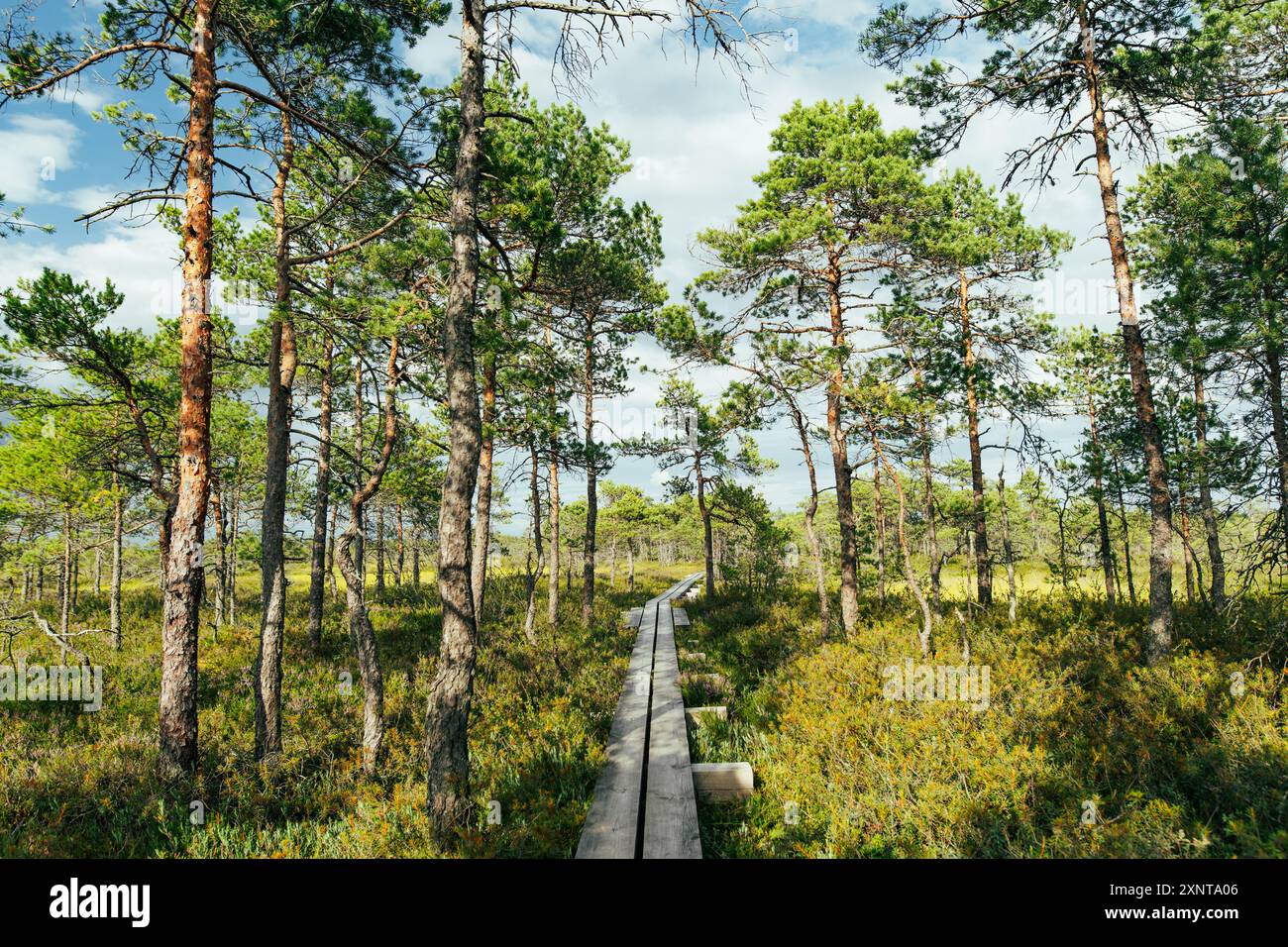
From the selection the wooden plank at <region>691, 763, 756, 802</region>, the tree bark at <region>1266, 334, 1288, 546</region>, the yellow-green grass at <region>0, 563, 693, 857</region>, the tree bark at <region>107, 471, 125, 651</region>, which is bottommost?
the wooden plank at <region>691, 763, 756, 802</region>

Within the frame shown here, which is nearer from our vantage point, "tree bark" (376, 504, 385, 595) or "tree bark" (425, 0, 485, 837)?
"tree bark" (425, 0, 485, 837)

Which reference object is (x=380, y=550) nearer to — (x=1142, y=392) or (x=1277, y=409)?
(x=1142, y=392)

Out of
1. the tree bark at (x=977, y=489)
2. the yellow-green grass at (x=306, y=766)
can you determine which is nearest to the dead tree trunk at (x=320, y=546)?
the yellow-green grass at (x=306, y=766)

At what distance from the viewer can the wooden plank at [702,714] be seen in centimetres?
771

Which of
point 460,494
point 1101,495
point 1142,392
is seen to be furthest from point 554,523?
point 1101,495

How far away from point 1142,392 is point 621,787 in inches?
360

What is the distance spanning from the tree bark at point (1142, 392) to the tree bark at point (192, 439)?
12.1 meters

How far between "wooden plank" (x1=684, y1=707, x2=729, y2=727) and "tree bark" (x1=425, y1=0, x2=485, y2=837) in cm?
410

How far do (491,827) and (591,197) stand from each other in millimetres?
11796

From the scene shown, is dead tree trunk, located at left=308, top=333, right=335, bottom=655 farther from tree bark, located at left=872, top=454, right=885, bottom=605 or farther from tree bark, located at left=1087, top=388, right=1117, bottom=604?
tree bark, located at left=1087, top=388, right=1117, bottom=604

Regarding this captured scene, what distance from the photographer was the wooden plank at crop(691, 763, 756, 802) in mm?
5781

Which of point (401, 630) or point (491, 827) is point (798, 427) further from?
point (401, 630)

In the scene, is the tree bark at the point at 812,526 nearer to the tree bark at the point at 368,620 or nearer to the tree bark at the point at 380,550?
the tree bark at the point at 368,620

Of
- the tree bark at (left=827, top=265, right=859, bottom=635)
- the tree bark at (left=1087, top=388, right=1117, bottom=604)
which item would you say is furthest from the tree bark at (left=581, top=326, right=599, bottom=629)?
the tree bark at (left=1087, top=388, right=1117, bottom=604)
